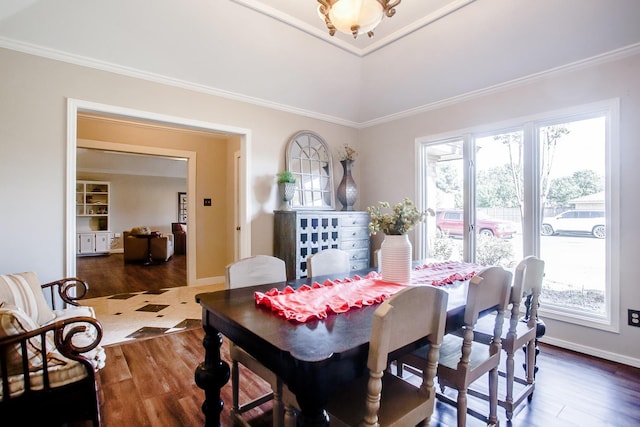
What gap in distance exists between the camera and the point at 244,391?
2.18 metres

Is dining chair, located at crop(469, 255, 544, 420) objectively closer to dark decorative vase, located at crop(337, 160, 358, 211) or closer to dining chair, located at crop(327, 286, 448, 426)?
dining chair, located at crop(327, 286, 448, 426)

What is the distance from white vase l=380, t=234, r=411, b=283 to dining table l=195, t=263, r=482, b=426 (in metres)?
0.29

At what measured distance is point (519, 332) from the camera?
76.8 inches

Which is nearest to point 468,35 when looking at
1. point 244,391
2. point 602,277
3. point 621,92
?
point 621,92

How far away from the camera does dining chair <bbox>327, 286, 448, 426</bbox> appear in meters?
1.03

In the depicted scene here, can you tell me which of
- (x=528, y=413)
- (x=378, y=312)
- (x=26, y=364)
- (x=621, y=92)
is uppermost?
(x=621, y=92)

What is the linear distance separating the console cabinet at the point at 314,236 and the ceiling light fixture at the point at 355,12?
2068 millimetres

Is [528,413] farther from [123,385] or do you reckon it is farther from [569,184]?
[123,385]

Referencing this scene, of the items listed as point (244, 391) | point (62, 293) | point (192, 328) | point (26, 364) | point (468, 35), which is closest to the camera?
point (26, 364)

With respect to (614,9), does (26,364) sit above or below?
below

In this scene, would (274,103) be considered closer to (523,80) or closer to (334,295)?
(523,80)

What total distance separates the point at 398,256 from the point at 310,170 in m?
2.47

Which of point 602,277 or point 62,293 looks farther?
point 602,277

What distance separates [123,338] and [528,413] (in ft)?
11.0
